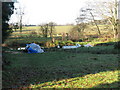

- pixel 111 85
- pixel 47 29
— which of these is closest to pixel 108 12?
pixel 47 29

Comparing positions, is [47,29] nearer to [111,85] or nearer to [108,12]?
[108,12]

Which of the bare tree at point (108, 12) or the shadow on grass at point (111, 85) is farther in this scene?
the bare tree at point (108, 12)

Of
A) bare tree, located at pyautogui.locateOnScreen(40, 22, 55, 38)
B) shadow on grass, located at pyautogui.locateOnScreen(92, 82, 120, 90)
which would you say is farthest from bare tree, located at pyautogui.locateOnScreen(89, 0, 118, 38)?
shadow on grass, located at pyautogui.locateOnScreen(92, 82, 120, 90)

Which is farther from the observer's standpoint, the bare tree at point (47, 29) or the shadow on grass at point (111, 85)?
the bare tree at point (47, 29)

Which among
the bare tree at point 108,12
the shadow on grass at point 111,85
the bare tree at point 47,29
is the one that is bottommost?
the shadow on grass at point 111,85

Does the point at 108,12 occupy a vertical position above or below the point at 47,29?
above

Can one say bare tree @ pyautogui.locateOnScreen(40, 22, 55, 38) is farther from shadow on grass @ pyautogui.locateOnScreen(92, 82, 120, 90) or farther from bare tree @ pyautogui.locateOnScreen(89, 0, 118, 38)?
shadow on grass @ pyautogui.locateOnScreen(92, 82, 120, 90)

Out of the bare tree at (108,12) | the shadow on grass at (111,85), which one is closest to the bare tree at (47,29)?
the bare tree at (108,12)

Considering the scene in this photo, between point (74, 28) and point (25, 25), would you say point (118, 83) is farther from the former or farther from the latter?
point (25, 25)

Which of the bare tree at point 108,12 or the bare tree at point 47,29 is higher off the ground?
the bare tree at point 108,12

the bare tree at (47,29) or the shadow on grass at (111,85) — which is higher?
the bare tree at (47,29)

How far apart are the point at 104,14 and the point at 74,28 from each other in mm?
5039

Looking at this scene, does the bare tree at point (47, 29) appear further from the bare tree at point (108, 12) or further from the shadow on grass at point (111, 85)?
the shadow on grass at point (111, 85)

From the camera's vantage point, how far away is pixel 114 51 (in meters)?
13.1
